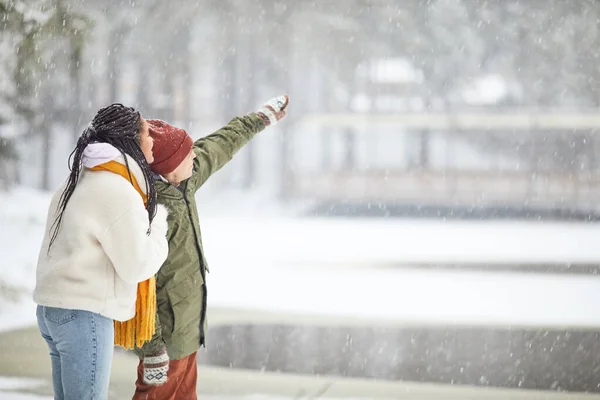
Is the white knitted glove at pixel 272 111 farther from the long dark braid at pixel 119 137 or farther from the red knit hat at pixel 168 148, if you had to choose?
the long dark braid at pixel 119 137

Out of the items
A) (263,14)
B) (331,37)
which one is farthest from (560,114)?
(263,14)

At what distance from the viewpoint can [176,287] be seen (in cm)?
272

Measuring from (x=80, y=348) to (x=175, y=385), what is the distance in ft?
2.20

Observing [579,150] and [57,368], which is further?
[579,150]

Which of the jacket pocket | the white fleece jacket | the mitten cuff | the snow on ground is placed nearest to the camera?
the white fleece jacket

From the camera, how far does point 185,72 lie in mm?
22000

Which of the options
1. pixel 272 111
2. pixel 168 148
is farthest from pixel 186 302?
pixel 272 111

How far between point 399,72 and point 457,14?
238cm

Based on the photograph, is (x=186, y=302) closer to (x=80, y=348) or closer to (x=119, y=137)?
(x=80, y=348)

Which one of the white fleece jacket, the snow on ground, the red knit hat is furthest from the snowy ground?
the white fleece jacket

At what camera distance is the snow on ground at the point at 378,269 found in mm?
7719

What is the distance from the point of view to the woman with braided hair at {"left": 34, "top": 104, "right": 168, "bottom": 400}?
2172mm

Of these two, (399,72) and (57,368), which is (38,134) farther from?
(57,368)

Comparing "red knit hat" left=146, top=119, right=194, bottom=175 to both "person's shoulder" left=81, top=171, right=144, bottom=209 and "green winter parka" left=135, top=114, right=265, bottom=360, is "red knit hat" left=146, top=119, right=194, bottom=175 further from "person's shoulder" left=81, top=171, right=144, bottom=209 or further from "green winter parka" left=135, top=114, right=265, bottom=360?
"person's shoulder" left=81, top=171, right=144, bottom=209
